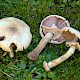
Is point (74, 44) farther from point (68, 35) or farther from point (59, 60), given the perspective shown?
point (59, 60)

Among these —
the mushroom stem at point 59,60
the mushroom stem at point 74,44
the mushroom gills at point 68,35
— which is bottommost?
the mushroom stem at point 59,60

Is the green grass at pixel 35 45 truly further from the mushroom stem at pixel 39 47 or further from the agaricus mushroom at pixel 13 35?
the agaricus mushroom at pixel 13 35

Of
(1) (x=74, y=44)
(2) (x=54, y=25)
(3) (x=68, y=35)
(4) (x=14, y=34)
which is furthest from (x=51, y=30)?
(4) (x=14, y=34)

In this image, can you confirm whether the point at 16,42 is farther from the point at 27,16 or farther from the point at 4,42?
the point at 27,16

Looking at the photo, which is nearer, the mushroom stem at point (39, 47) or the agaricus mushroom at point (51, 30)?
the mushroom stem at point (39, 47)

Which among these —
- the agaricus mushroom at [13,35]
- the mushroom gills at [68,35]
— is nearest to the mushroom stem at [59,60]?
the mushroom gills at [68,35]

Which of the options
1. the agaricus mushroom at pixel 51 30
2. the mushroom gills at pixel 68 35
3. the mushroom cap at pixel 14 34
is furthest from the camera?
the agaricus mushroom at pixel 51 30

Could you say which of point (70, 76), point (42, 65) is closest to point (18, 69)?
point (42, 65)

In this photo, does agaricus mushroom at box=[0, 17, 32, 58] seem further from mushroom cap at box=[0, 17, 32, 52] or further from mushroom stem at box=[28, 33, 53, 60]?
mushroom stem at box=[28, 33, 53, 60]
